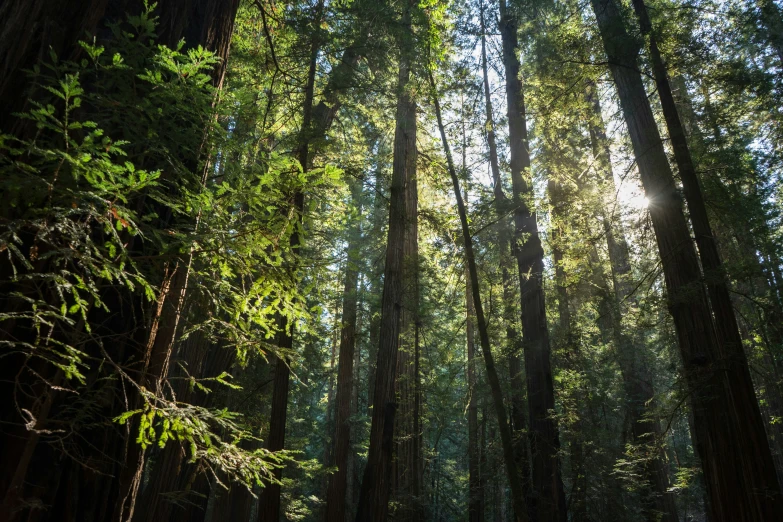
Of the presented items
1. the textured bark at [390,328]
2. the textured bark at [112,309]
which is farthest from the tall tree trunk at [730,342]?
the textured bark at [112,309]

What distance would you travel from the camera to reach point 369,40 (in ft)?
25.4

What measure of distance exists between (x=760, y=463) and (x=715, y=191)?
3568 millimetres

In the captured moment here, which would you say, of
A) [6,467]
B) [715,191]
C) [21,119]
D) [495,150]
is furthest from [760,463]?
[495,150]

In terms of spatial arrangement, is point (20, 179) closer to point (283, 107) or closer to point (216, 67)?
point (216, 67)

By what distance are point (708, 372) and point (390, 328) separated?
4.89 m

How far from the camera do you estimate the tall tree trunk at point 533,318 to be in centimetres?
818

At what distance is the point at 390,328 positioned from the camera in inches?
331

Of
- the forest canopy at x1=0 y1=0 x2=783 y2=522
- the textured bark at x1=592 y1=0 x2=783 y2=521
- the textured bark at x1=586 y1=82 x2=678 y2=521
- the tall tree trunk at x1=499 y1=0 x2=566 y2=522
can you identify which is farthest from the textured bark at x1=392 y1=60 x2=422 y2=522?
the textured bark at x1=586 y1=82 x2=678 y2=521

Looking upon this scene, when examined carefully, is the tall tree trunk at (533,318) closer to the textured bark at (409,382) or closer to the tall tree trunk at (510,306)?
the tall tree trunk at (510,306)

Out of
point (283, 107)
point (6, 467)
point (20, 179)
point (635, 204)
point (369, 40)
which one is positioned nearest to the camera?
point (20, 179)

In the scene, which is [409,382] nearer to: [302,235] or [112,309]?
[302,235]

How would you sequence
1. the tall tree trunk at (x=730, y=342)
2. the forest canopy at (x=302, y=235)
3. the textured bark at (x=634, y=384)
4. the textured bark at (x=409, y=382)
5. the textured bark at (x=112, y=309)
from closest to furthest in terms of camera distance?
1. the forest canopy at (x=302, y=235)
2. the textured bark at (x=112, y=309)
3. the tall tree trunk at (x=730, y=342)
4. the textured bark at (x=409, y=382)
5. the textured bark at (x=634, y=384)

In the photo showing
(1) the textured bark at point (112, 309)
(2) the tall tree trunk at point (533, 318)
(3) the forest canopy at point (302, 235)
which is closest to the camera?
(3) the forest canopy at point (302, 235)

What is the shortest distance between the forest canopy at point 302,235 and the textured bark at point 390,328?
0.14ft
